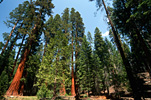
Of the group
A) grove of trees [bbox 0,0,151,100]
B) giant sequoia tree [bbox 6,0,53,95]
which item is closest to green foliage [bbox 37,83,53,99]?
grove of trees [bbox 0,0,151,100]

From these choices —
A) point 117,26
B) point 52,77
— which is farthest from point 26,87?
point 117,26

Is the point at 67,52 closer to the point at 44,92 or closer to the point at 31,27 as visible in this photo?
the point at 44,92

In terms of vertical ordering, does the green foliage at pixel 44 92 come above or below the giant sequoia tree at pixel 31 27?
below

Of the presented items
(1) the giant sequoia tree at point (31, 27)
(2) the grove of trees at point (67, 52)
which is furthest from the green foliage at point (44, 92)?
(1) the giant sequoia tree at point (31, 27)

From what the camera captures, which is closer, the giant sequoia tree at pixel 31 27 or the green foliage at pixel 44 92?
the green foliage at pixel 44 92

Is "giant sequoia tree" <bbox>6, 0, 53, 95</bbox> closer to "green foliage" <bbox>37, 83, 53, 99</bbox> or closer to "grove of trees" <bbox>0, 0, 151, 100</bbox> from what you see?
"grove of trees" <bbox>0, 0, 151, 100</bbox>

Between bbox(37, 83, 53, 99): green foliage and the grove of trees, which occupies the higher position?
the grove of trees

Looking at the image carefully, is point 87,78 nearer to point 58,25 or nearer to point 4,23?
point 58,25

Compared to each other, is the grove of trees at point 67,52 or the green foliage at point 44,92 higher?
the grove of trees at point 67,52

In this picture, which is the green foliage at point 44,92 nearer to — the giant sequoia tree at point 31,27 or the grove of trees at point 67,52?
the grove of trees at point 67,52

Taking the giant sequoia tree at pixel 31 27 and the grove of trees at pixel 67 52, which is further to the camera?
the giant sequoia tree at pixel 31 27

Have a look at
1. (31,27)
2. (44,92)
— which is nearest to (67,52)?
(44,92)

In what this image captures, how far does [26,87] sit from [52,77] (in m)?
18.1

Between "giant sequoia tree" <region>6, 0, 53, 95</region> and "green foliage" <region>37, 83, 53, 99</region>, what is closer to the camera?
"green foliage" <region>37, 83, 53, 99</region>
